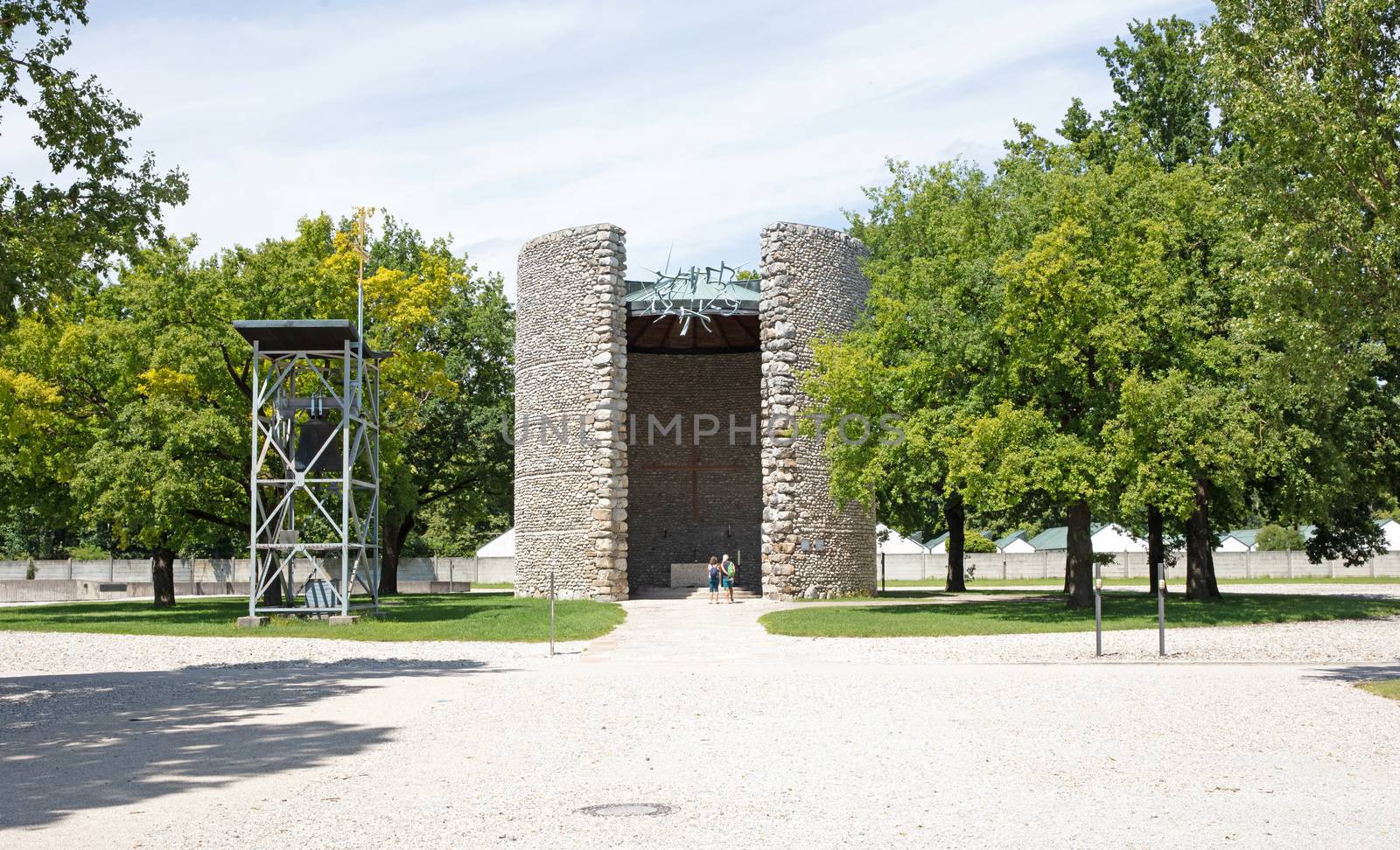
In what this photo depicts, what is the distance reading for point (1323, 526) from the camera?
106 ft

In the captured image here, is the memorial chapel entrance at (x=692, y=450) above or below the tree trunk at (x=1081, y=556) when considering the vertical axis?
above

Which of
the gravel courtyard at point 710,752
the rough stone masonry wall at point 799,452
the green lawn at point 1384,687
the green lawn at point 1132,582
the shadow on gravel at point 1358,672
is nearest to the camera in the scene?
the gravel courtyard at point 710,752

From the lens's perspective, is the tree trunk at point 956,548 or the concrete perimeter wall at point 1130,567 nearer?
the tree trunk at point 956,548

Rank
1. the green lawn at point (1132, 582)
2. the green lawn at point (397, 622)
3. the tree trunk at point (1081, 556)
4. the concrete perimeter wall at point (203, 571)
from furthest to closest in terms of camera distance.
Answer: the concrete perimeter wall at point (203, 571), the green lawn at point (1132, 582), the tree trunk at point (1081, 556), the green lawn at point (397, 622)

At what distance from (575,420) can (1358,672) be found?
21.7 m

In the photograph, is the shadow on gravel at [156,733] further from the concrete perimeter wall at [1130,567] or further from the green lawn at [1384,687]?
the concrete perimeter wall at [1130,567]

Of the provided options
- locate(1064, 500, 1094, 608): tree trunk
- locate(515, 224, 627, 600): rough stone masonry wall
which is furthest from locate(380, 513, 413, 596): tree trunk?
locate(1064, 500, 1094, 608): tree trunk

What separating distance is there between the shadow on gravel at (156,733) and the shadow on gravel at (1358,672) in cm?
1014

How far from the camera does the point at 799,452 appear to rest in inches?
Answer: 1270

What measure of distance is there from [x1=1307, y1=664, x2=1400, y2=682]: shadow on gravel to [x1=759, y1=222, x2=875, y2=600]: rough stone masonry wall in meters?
17.6

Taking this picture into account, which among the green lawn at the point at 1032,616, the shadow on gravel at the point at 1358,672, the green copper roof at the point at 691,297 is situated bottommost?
the green lawn at the point at 1032,616

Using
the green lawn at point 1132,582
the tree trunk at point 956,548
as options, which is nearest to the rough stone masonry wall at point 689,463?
the tree trunk at point 956,548

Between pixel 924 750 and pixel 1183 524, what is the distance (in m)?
27.6

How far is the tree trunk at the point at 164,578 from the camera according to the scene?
34.7 m
